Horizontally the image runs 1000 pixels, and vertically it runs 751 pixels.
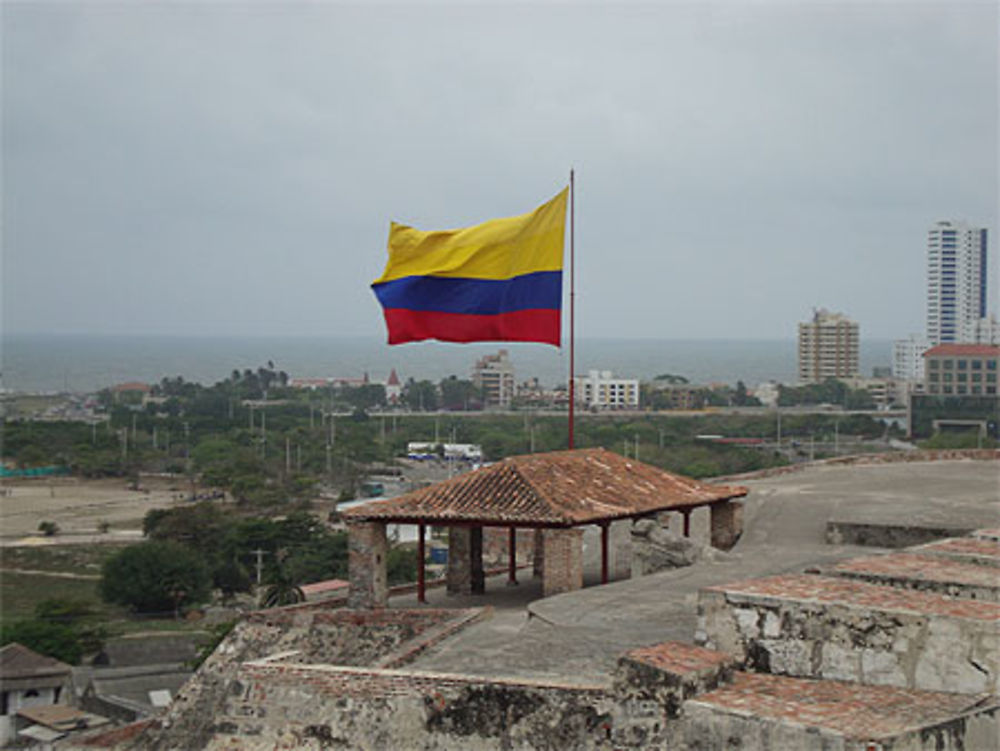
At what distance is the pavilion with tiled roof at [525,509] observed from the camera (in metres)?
12.6

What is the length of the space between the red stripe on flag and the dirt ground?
126 feet

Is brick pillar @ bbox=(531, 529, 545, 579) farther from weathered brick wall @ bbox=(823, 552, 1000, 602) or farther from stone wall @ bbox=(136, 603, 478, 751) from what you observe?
weathered brick wall @ bbox=(823, 552, 1000, 602)

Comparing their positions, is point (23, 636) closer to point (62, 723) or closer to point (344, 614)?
point (62, 723)

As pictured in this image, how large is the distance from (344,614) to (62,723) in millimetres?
16203

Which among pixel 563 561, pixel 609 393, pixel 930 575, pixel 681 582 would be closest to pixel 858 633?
pixel 930 575

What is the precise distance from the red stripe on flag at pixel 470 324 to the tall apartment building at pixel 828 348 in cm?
13259

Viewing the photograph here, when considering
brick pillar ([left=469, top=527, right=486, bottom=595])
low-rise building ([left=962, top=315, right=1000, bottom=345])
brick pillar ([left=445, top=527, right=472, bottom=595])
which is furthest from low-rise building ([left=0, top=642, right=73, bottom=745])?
low-rise building ([left=962, top=315, right=1000, bottom=345])

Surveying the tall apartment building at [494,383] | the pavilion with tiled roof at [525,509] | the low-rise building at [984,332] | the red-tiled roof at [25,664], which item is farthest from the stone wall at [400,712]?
the low-rise building at [984,332]

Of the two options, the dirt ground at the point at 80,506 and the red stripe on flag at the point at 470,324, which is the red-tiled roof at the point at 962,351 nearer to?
the dirt ground at the point at 80,506

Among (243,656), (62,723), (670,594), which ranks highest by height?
→ (670,594)

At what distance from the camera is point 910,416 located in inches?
3127

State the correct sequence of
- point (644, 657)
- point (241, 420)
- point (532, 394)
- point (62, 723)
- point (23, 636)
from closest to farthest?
point (644, 657) < point (62, 723) < point (23, 636) < point (241, 420) < point (532, 394)

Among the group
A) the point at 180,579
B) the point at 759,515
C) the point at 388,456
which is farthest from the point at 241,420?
the point at 759,515

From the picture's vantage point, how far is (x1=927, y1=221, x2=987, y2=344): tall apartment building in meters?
149
